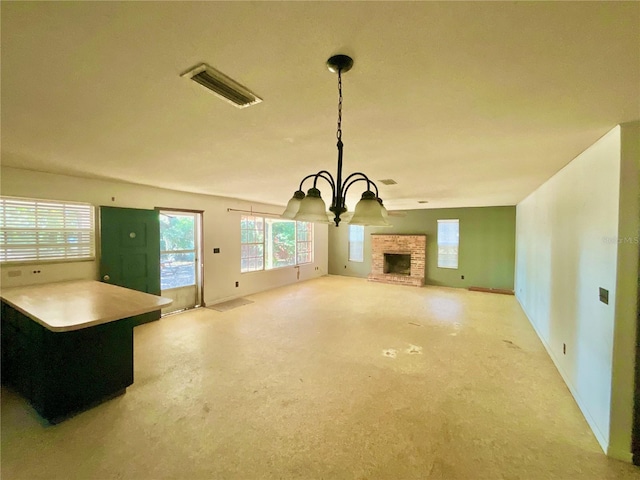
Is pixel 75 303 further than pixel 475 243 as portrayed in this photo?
No

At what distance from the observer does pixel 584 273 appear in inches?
91.0

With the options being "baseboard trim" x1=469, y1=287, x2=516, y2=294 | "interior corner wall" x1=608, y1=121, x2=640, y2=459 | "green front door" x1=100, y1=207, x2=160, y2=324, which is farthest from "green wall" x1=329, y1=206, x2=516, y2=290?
"green front door" x1=100, y1=207, x2=160, y2=324

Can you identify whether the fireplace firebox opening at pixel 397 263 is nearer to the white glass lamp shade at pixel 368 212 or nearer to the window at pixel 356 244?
the window at pixel 356 244

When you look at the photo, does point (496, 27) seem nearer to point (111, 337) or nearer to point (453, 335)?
point (111, 337)

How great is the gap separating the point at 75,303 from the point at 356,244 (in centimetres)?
725

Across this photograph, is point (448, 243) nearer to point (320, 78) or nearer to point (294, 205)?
point (294, 205)

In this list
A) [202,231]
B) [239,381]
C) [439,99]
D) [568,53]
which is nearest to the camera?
[568,53]

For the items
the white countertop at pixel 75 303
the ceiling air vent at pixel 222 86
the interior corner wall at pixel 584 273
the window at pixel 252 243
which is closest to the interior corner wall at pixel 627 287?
the interior corner wall at pixel 584 273

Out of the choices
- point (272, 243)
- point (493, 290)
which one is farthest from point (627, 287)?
point (272, 243)

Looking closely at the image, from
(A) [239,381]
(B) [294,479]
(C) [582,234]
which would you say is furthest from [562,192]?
(A) [239,381]

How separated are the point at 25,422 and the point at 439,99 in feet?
12.7

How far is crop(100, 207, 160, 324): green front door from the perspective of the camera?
154 inches

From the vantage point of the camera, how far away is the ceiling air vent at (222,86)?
125 centimetres

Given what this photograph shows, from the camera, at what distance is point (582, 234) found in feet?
7.84
